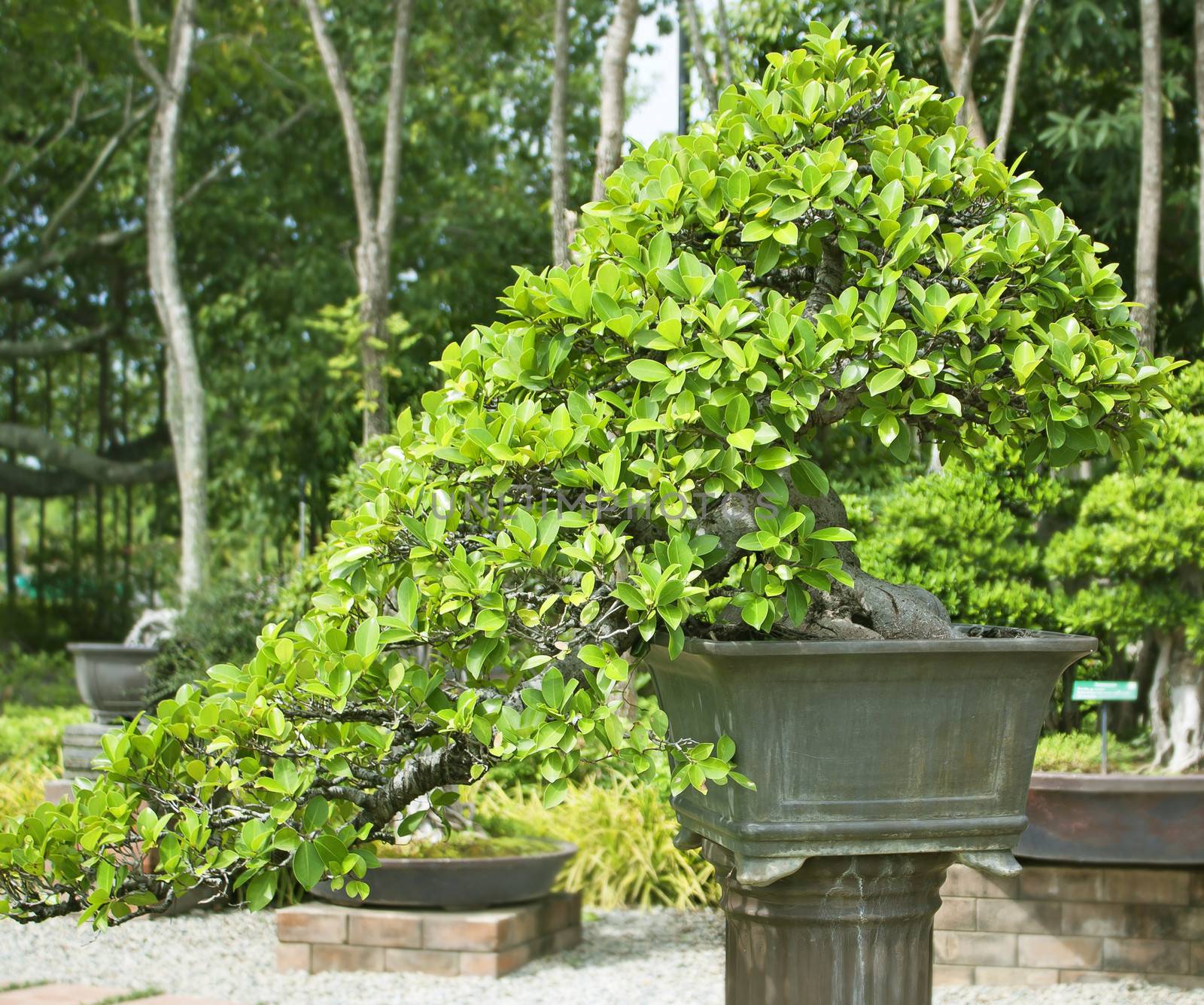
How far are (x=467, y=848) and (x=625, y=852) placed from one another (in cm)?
104

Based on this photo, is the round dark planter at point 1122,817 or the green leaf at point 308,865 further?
the round dark planter at point 1122,817

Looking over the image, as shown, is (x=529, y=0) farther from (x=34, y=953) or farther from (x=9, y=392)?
(x=9, y=392)

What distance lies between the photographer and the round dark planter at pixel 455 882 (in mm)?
4516

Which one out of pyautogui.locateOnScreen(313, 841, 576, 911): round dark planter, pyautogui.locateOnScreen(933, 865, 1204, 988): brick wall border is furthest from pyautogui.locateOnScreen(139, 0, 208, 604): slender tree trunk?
pyautogui.locateOnScreen(933, 865, 1204, 988): brick wall border

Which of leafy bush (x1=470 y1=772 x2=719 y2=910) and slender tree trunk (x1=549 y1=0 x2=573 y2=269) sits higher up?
slender tree trunk (x1=549 y1=0 x2=573 y2=269)

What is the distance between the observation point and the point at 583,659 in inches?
64.5

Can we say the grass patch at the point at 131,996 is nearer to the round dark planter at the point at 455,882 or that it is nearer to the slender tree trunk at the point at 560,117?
the round dark planter at the point at 455,882

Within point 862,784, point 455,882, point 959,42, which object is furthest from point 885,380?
point 959,42

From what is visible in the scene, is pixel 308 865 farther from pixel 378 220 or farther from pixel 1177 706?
pixel 378 220

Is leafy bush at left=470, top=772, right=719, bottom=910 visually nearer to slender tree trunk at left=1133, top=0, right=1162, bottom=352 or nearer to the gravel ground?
the gravel ground

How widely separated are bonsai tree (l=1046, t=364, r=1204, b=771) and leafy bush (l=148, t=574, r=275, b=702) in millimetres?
3991

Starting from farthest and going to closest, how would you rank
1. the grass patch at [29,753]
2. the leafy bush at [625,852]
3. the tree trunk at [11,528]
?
1. the tree trunk at [11,528]
2. the grass patch at [29,753]
3. the leafy bush at [625,852]

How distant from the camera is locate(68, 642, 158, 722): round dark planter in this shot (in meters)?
6.82

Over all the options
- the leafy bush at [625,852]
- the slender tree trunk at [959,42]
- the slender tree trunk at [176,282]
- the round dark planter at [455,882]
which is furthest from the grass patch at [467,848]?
the slender tree trunk at [176,282]
